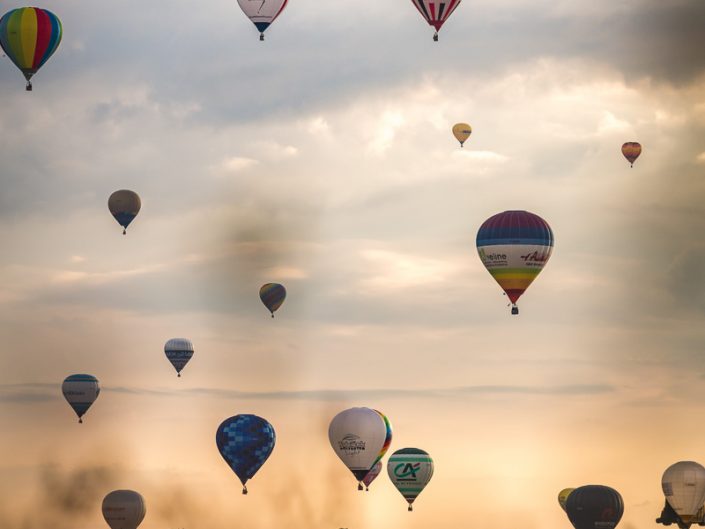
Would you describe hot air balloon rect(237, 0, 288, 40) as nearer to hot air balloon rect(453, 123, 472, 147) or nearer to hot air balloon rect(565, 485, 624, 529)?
hot air balloon rect(453, 123, 472, 147)

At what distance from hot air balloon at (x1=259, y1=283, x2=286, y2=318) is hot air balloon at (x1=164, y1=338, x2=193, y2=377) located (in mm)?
6127

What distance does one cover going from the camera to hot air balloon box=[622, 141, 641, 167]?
131m

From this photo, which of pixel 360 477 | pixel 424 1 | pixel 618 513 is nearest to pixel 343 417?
pixel 360 477

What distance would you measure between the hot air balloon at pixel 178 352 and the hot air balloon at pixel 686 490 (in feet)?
98.7

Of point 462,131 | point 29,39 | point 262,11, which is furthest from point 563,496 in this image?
point 29,39

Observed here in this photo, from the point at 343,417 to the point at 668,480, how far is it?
2035cm

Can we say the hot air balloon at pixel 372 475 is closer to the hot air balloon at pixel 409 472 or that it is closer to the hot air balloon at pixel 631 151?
the hot air balloon at pixel 409 472

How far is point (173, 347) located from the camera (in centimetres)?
13138

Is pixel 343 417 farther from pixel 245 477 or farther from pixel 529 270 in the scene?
pixel 529 270

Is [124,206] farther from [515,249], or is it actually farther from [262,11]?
[515,249]

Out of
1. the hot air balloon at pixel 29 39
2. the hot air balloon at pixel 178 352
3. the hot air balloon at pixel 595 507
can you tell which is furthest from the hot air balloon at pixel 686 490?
the hot air balloon at pixel 29 39

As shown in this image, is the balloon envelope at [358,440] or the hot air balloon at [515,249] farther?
the balloon envelope at [358,440]

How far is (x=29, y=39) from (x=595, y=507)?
39370 millimetres

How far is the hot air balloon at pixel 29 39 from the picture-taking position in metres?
109
